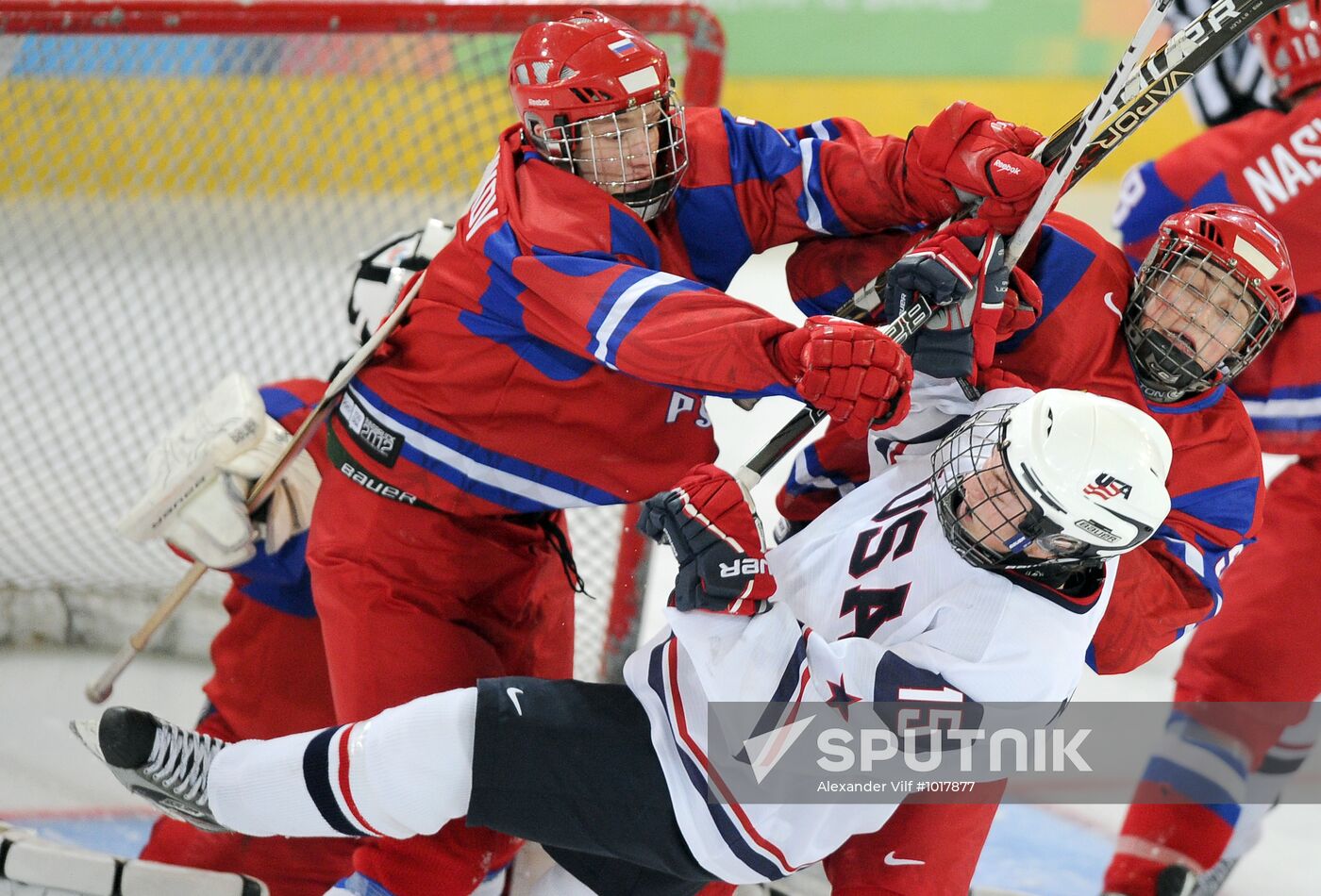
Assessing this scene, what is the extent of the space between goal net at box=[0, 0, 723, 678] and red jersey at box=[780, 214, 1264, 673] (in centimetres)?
90

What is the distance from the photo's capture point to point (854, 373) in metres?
1.51

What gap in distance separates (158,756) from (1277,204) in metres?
2.14

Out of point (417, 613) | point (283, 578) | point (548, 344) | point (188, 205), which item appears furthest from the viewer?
point (188, 205)

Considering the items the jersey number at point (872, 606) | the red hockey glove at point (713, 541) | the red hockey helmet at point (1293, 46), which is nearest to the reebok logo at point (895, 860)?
the jersey number at point (872, 606)

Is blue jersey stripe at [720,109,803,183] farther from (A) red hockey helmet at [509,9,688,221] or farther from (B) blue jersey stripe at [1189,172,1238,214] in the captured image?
(B) blue jersey stripe at [1189,172,1238,214]

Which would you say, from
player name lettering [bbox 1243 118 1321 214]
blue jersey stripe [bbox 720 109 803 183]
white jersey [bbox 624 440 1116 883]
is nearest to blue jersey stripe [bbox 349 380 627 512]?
white jersey [bbox 624 440 1116 883]

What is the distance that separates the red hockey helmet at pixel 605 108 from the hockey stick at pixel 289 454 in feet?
1.17

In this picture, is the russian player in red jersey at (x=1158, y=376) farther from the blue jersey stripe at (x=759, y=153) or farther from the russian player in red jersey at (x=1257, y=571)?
the russian player in red jersey at (x=1257, y=571)

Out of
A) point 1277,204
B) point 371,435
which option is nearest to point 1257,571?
point 1277,204

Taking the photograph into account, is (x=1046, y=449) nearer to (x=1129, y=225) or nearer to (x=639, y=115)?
(x=639, y=115)

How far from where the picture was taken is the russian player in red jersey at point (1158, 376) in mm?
1836

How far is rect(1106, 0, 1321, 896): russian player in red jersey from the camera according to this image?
244 centimetres

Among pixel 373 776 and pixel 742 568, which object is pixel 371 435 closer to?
pixel 373 776

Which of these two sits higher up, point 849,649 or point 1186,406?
point 1186,406
